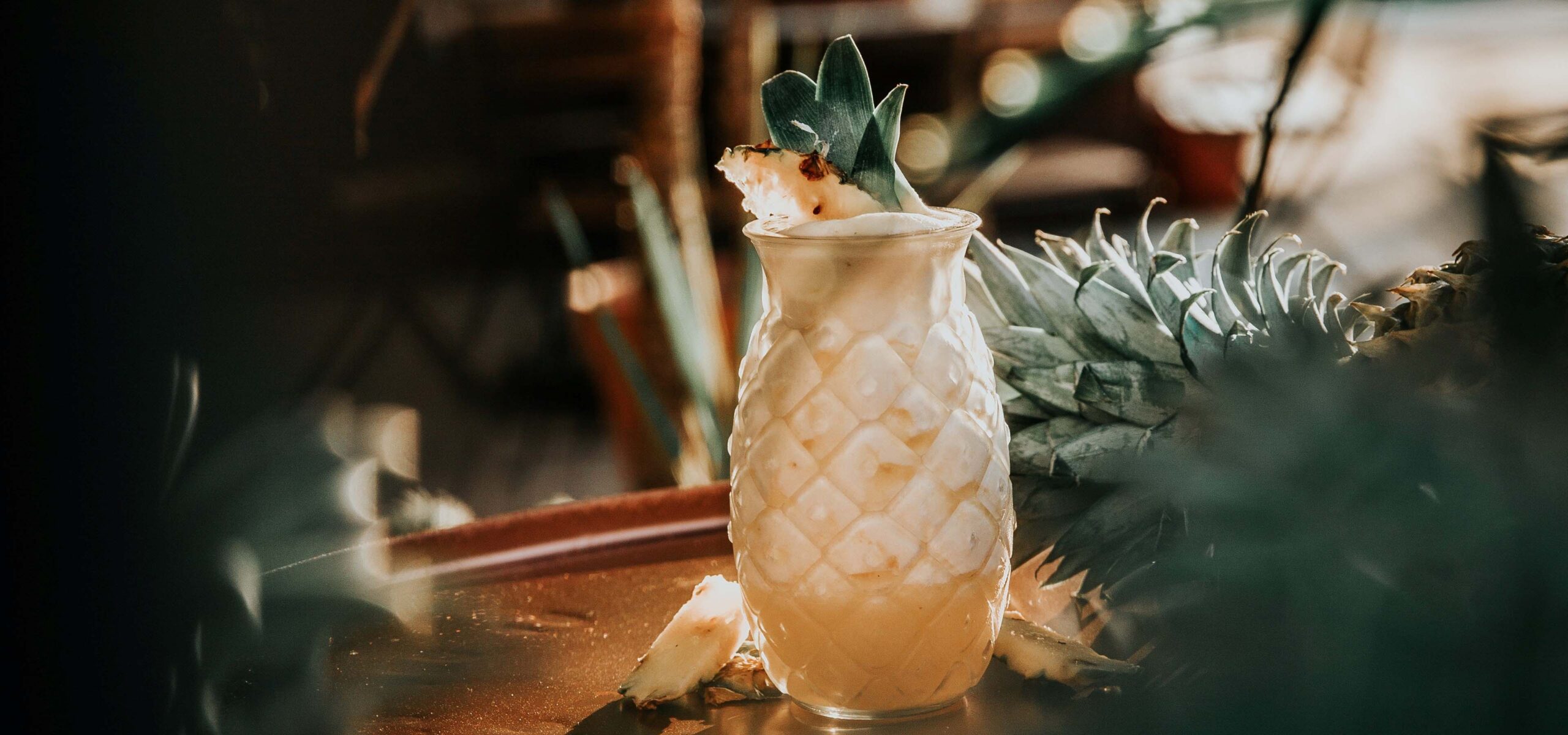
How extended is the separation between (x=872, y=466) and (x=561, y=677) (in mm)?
198

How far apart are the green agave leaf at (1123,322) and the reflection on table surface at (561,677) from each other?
0.18 meters

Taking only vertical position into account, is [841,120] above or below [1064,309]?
above

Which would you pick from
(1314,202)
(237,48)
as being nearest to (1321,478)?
(1314,202)

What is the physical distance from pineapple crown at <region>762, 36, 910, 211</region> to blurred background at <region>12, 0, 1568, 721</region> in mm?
83

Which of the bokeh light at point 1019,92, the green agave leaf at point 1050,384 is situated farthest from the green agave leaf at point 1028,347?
the bokeh light at point 1019,92

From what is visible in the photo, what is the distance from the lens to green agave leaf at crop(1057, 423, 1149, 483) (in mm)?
585

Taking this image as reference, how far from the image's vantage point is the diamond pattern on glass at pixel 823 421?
18.3 inches

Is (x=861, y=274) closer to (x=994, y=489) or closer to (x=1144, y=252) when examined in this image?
(x=994, y=489)

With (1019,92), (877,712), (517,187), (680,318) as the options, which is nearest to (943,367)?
(877,712)

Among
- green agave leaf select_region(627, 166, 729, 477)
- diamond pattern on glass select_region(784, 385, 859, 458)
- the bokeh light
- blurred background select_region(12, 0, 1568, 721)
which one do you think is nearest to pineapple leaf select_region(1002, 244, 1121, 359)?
blurred background select_region(12, 0, 1568, 721)

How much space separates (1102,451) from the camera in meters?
0.59

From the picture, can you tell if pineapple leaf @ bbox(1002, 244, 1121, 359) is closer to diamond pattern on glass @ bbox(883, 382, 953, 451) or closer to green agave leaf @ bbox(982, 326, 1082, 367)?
green agave leaf @ bbox(982, 326, 1082, 367)

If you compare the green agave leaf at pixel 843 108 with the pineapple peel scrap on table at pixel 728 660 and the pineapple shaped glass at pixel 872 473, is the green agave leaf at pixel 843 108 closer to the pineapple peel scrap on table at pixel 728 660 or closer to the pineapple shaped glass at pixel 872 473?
the pineapple shaped glass at pixel 872 473

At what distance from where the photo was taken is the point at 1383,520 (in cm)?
37
